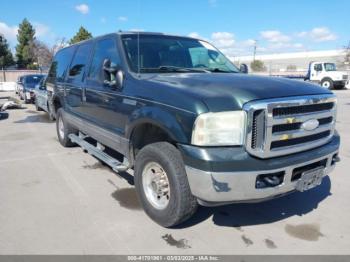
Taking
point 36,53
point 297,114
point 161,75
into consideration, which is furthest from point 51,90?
point 36,53

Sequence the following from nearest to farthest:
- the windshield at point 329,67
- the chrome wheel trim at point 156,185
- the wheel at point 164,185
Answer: the wheel at point 164,185 < the chrome wheel trim at point 156,185 < the windshield at point 329,67

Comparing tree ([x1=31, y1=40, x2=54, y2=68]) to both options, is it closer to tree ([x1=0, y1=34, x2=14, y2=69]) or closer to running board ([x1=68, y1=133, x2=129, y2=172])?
tree ([x1=0, y1=34, x2=14, y2=69])

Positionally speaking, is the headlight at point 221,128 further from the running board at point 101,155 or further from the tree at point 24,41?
the tree at point 24,41

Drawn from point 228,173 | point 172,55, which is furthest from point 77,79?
point 228,173

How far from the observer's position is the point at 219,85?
10.4 feet

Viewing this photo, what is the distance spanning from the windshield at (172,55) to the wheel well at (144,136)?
72 centimetres

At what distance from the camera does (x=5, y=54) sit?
5575cm

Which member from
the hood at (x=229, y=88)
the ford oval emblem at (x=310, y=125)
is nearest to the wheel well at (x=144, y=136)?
Result: the hood at (x=229, y=88)

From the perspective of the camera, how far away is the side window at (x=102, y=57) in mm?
4287

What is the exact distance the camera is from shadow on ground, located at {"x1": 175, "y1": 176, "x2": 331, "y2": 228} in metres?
3.67

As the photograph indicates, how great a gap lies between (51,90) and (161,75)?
453 centimetres

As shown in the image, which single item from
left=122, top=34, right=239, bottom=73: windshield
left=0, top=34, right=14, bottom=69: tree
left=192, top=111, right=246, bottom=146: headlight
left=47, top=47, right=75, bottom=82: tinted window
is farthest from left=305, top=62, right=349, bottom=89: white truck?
left=0, top=34, right=14, bottom=69: tree

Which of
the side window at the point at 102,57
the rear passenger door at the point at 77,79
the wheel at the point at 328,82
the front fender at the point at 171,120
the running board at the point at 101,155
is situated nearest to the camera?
the front fender at the point at 171,120

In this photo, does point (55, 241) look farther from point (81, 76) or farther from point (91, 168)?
point (81, 76)
